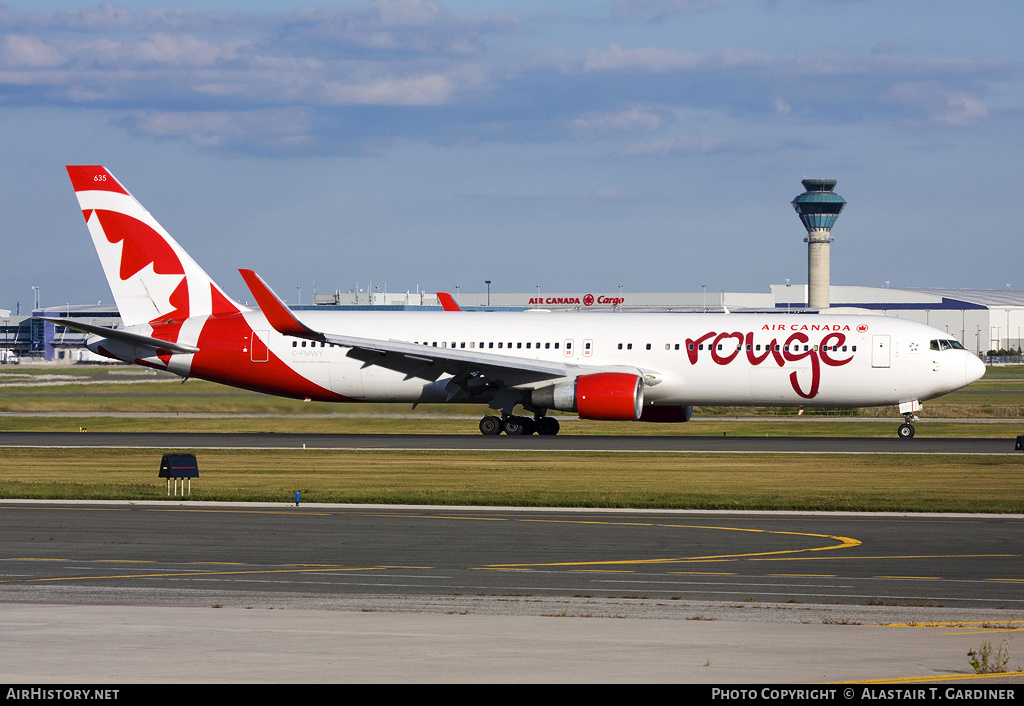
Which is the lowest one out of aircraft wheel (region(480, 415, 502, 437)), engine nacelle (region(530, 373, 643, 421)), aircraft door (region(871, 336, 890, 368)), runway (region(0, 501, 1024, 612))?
runway (region(0, 501, 1024, 612))

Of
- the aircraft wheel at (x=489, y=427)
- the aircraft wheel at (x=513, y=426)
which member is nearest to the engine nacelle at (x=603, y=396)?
the aircraft wheel at (x=513, y=426)

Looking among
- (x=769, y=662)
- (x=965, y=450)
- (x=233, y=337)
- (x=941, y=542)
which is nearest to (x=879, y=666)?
(x=769, y=662)

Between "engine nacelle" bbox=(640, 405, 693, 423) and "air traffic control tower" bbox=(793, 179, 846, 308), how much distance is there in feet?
444

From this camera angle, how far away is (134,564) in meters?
16.9

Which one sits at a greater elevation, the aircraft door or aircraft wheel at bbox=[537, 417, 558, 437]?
the aircraft door

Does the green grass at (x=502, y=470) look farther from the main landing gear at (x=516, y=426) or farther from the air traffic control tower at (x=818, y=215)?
the air traffic control tower at (x=818, y=215)

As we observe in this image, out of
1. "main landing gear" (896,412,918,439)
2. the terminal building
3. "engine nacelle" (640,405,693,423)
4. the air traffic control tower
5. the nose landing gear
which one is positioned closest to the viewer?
"main landing gear" (896,412,918,439)

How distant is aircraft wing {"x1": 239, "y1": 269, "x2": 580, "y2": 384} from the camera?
40781 mm

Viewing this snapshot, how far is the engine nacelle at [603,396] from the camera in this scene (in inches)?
1567

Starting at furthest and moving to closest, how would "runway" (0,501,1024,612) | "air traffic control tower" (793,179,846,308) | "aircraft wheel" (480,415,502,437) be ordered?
"air traffic control tower" (793,179,846,308)
"aircraft wheel" (480,415,502,437)
"runway" (0,501,1024,612)

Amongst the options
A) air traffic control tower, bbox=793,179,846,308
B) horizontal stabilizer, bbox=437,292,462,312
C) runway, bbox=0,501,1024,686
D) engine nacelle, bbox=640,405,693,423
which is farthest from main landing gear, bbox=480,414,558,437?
air traffic control tower, bbox=793,179,846,308

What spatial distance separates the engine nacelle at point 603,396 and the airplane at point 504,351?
5cm

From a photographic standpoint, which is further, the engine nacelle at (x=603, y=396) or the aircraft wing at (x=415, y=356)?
the aircraft wing at (x=415, y=356)

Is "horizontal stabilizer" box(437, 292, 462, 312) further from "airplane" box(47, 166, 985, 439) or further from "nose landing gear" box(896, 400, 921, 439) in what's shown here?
"nose landing gear" box(896, 400, 921, 439)
